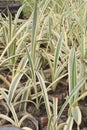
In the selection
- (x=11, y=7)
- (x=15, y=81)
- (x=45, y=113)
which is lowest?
(x=45, y=113)

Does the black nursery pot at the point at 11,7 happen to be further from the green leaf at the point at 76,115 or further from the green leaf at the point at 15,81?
the green leaf at the point at 76,115

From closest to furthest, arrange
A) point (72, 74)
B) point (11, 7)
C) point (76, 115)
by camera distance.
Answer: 1. point (76, 115)
2. point (72, 74)
3. point (11, 7)

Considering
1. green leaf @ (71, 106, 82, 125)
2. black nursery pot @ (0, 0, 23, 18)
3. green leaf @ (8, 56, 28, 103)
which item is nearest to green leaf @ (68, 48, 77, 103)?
green leaf @ (71, 106, 82, 125)

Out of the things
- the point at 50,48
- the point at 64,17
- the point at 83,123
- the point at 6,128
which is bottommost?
the point at 83,123

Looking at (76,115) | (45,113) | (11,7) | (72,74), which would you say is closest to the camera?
(76,115)

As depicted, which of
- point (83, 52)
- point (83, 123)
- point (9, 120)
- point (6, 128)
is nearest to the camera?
point (6, 128)

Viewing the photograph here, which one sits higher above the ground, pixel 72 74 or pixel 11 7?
pixel 11 7

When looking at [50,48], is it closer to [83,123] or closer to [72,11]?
[72,11]

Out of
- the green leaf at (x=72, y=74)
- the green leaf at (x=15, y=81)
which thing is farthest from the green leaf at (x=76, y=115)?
the green leaf at (x=15, y=81)

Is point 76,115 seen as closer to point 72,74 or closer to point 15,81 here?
point 72,74

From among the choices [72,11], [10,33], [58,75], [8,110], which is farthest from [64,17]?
[8,110]

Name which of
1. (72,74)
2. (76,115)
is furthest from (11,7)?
(76,115)
